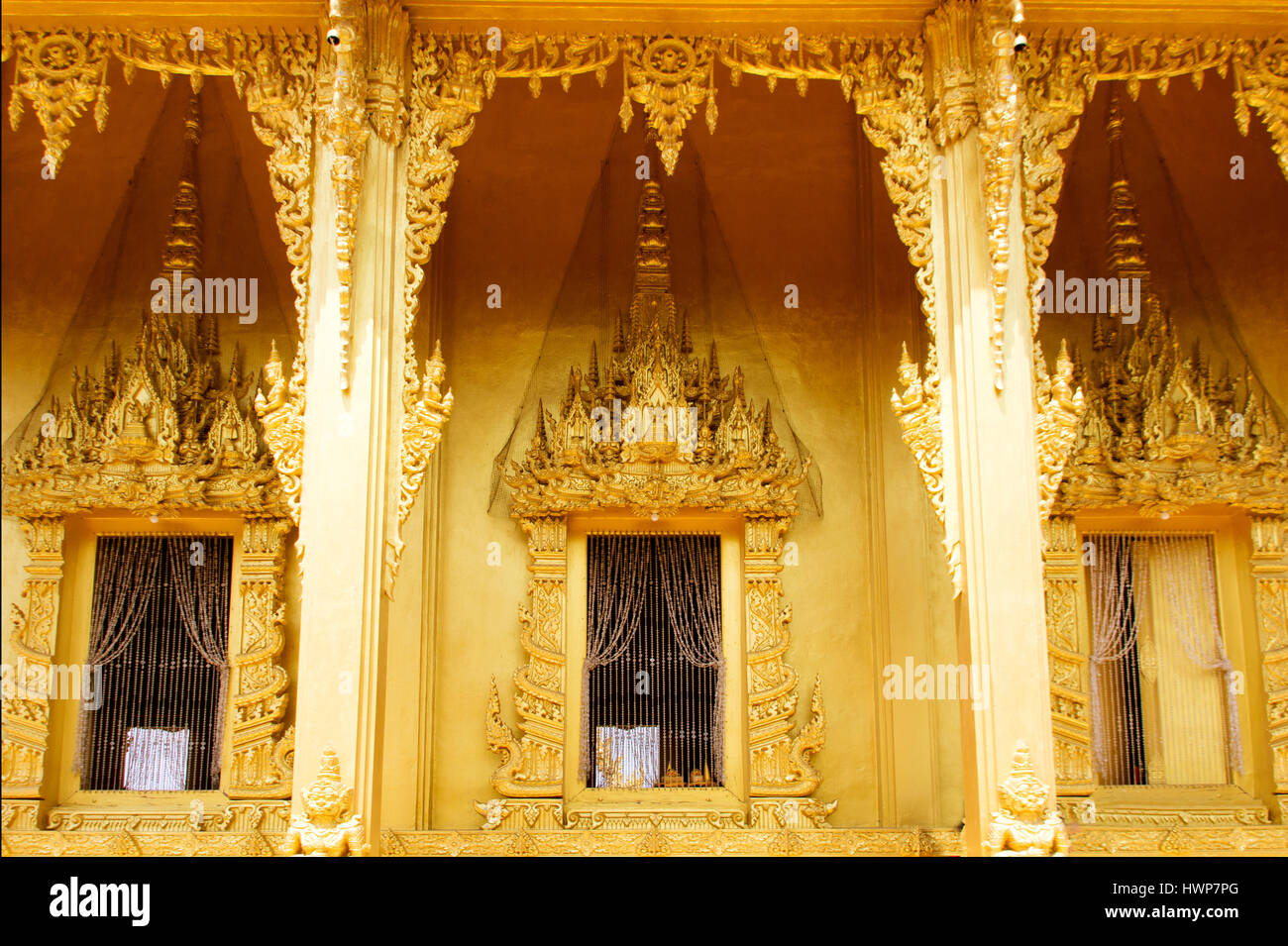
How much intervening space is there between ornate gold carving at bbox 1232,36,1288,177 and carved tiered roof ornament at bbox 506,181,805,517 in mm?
3532

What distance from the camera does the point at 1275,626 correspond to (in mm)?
8156

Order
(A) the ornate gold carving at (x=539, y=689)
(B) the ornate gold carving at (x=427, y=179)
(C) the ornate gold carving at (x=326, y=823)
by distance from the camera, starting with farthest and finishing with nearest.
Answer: (A) the ornate gold carving at (x=539, y=689), (B) the ornate gold carving at (x=427, y=179), (C) the ornate gold carving at (x=326, y=823)

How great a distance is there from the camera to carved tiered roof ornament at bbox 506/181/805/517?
27.2 ft

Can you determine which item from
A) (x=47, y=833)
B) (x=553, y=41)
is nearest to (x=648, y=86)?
(x=553, y=41)

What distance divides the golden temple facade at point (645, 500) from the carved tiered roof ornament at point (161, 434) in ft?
0.09

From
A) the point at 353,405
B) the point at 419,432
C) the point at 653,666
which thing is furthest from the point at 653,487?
the point at 353,405

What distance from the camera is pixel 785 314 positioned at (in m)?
8.84

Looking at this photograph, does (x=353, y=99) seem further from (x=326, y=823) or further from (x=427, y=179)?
(x=326, y=823)

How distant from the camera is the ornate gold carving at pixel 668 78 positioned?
6.39 meters

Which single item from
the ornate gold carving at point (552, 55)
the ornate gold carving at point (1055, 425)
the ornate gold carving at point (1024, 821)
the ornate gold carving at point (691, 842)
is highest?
the ornate gold carving at point (552, 55)

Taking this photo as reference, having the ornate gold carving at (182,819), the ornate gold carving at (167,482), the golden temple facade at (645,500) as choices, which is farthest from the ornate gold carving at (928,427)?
the ornate gold carving at (182,819)

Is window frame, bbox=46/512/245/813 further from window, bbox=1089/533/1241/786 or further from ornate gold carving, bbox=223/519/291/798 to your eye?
window, bbox=1089/533/1241/786

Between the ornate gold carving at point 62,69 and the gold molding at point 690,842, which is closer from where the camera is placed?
the ornate gold carving at point 62,69

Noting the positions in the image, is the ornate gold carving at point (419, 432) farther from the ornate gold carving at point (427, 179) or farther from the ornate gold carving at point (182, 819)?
the ornate gold carving at point (182, 819)
